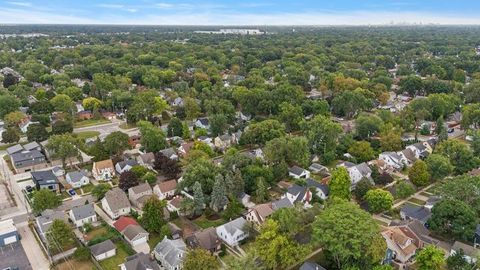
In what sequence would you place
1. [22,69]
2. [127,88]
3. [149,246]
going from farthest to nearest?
[22,69], [127,88], [149,246]

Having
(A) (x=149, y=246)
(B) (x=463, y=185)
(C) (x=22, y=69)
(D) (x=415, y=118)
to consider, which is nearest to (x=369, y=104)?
(D) (x=415, y=118)

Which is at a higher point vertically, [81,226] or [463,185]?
[463,185]

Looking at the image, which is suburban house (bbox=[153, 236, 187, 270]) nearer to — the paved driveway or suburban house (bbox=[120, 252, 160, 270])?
suburban house (bbox=[120, 252, 160, 270])

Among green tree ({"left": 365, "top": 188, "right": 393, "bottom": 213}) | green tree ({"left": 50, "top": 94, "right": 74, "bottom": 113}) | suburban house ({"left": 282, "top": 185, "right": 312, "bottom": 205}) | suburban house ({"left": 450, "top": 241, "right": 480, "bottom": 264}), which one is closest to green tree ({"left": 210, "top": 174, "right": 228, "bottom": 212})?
suburban house ({"left": 282, "top": 185, "right": 312, "bottom": 205})

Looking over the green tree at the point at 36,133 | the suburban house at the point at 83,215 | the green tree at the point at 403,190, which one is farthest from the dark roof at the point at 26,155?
the green tree at the point at 403,190

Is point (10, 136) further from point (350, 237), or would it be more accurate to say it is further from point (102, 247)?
point (350, 237)

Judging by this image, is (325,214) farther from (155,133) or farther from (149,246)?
(155,133)

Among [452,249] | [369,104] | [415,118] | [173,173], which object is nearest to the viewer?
[452,249]

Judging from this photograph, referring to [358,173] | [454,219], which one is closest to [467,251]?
[454,219]
